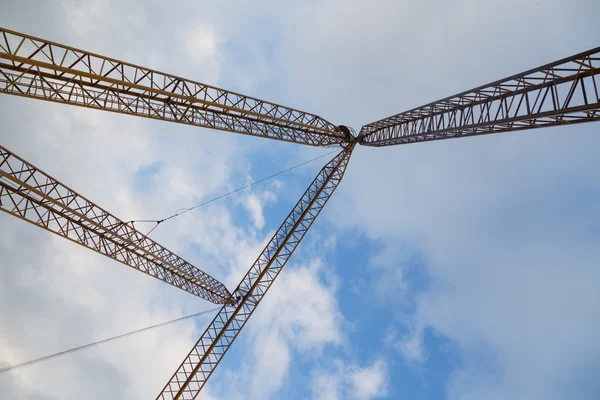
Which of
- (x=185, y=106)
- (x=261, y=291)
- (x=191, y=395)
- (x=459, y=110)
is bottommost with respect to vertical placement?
(x=191, y=395)

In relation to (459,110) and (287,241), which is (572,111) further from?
(287,241)

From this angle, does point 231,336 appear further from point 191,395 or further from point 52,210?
point 52,210

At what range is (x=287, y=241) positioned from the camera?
28.1 m

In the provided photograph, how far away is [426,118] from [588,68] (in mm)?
11489

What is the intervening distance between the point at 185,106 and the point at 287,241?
1267 centimetres

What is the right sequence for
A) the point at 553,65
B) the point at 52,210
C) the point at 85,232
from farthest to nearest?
the point at 85,232 < the point at 52,210 < the point at 553,65

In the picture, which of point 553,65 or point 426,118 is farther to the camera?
point 426,118

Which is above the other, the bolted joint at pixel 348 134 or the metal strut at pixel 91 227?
the bolted joint at pixel 348 134

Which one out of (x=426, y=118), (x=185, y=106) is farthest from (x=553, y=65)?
(x=185, y=106)

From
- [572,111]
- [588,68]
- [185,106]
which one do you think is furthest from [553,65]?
[185,106]

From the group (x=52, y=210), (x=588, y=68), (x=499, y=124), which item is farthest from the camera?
(x=52, y=210)

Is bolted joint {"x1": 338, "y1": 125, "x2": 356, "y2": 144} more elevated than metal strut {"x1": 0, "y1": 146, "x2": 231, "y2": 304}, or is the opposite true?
bolted joint {"x1": 338, "y1": 125, "x2": 356, "y2": 144}

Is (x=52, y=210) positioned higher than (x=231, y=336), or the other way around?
(x=52, y=210)

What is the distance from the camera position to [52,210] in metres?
21.7
